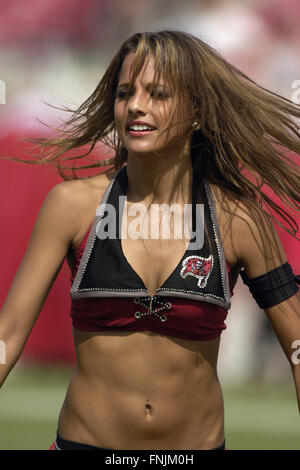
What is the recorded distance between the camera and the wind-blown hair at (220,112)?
3.13 m

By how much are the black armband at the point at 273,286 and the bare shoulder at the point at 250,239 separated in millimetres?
24

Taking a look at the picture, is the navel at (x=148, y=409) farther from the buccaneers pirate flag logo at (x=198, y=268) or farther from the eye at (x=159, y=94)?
the eye at (x=159, y=94)

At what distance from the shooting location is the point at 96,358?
3018 millimetres

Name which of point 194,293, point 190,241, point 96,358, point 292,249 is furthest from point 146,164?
point 292,249

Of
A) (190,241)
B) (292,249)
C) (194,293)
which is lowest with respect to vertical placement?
(194,293)

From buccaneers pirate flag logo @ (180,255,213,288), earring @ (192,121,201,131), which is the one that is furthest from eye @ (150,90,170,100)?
buccaneers pirate flag logo @ (180,255,213,288)

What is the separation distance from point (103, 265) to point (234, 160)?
72 cm

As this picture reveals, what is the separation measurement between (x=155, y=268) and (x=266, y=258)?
1.43 feet

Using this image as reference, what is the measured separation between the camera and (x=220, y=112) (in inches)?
129

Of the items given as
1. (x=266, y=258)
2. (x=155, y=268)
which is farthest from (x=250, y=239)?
(x=155, y=268)

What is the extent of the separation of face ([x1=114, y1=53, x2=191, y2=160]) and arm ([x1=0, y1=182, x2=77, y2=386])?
0.36 m

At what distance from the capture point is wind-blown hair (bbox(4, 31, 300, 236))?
3133mm

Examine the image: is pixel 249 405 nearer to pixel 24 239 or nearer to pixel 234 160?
pixel 24 239

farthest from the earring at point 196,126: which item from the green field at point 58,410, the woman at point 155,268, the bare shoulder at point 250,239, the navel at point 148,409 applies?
the green field at point 58,410
